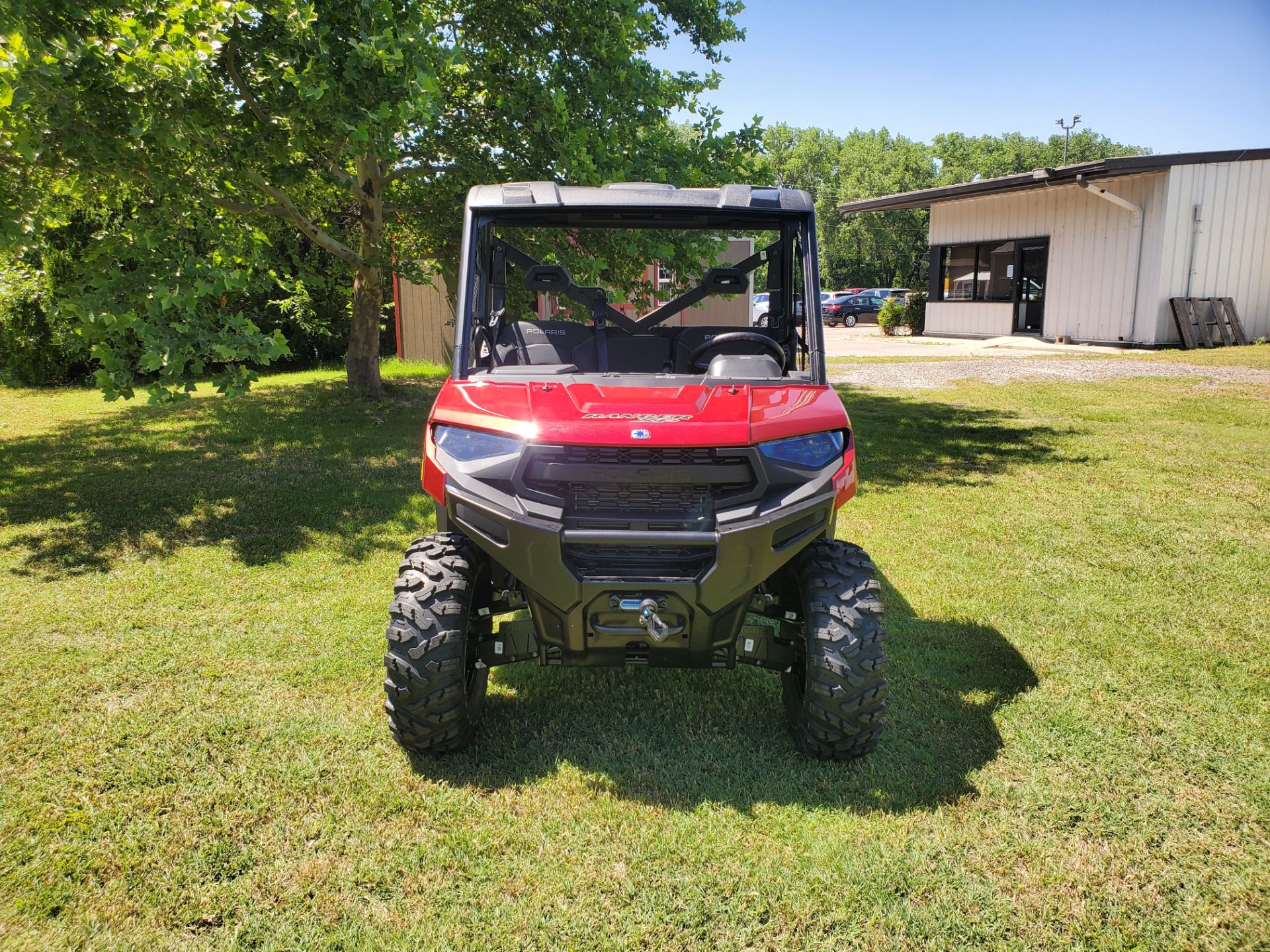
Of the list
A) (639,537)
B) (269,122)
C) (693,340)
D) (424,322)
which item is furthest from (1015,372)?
(639,537)

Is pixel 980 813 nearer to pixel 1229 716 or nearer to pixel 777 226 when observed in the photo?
pixel 1229 716

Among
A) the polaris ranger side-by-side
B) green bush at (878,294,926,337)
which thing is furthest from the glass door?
the polaris ranger side-by-side

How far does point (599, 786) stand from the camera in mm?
3260

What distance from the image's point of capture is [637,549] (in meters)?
3.09

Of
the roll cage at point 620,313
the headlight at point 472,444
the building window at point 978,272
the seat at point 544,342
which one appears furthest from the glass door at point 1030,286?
the headlight at point 472,444

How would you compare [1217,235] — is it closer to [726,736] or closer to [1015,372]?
[1015,372]

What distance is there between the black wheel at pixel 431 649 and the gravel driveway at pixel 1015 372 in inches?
495

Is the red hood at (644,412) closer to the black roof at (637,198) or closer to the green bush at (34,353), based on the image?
the black roof at (637,198)

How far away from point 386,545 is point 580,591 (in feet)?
A: 11.3

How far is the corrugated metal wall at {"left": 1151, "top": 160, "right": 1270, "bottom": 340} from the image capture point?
18.1 metres

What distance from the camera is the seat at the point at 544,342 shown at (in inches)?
168

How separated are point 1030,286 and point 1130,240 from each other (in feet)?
11.8

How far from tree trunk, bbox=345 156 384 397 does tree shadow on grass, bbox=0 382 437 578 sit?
0.63 m

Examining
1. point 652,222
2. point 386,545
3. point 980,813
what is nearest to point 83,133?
point 386,545
